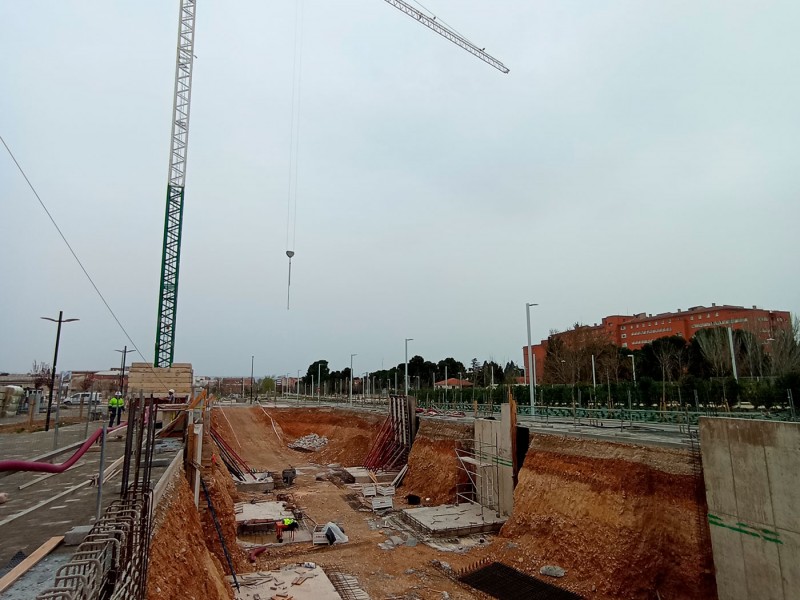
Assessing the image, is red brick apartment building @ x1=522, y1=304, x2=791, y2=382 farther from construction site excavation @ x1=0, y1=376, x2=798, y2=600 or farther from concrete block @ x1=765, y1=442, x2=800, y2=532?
concrete block @ x1=765, y1=442, x2=800, y2=532

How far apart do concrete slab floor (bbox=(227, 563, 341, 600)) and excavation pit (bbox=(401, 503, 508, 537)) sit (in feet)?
18.4

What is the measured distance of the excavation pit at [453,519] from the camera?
18438 mm

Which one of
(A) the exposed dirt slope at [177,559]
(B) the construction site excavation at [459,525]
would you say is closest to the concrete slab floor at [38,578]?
(B) the construction site excavation at [459,525]

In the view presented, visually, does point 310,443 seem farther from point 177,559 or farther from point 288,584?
point 177,559

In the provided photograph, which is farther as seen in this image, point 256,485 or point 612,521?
point 256,485

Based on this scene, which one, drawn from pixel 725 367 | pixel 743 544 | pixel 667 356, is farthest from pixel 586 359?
pixel 743 544

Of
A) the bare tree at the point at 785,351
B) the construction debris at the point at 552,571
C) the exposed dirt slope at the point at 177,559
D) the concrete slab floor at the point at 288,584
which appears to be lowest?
the construction debris at the point at 552,571

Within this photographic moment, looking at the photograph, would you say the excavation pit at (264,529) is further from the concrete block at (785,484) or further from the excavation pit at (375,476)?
the concrete block at (785,484)

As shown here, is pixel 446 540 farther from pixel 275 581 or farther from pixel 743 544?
pixel 743 544

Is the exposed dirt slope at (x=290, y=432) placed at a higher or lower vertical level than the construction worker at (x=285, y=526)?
higher

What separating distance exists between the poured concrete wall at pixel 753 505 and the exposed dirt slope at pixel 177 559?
41.2 feet

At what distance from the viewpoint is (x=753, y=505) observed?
11.7 metres

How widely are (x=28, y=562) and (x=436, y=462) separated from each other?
21412 millimetres

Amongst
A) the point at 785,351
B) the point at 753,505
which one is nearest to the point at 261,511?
the point at 753,505
